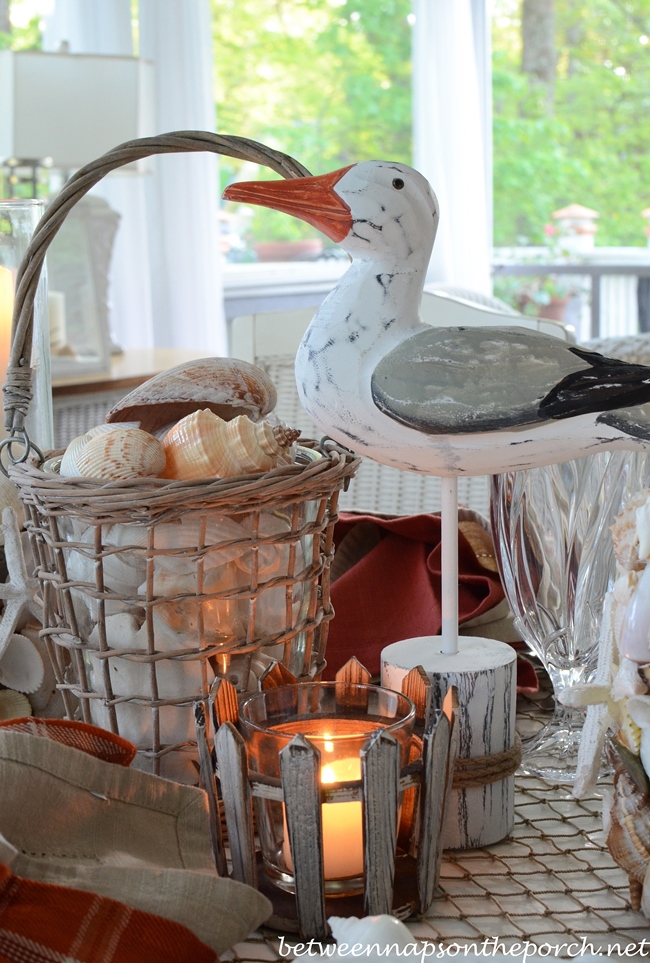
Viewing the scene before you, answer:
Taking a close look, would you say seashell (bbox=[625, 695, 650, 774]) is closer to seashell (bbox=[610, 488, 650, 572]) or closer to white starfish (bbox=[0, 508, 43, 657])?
seashell (bbox=[610, 488, 650, 572])

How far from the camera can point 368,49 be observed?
3887mm

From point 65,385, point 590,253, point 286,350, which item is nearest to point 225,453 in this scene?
point 286,350

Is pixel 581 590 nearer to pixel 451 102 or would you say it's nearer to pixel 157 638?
pixel 157 638

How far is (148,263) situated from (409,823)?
272 cm

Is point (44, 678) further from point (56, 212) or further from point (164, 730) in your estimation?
point (56, 212)

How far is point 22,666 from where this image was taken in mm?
563

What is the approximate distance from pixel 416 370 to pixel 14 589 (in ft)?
0.86

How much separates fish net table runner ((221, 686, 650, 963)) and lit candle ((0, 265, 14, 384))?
39 cm

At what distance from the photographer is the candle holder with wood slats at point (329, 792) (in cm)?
39

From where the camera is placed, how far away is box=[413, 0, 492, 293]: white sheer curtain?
3.76 meters

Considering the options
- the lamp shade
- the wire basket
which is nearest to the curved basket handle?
the wire basket

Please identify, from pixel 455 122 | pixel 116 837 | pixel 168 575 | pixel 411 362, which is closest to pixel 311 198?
pixel 411 362

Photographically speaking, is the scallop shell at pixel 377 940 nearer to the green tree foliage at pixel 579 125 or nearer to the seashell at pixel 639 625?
the seashell at pixel 639 625

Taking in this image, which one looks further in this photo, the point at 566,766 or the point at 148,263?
the point at 148,263
